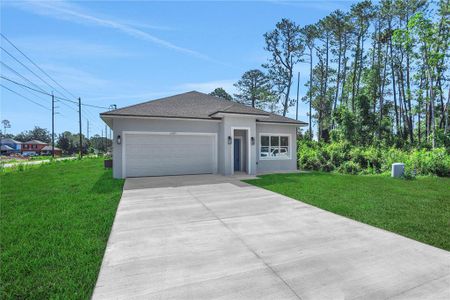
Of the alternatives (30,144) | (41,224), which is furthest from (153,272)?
(30,144)

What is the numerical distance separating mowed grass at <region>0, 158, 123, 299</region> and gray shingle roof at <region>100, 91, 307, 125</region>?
17.8 ft

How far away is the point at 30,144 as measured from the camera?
79.1m

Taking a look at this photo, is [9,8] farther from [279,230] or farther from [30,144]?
[30,144]

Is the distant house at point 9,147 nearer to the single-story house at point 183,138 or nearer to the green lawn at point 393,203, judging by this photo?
the single-story house at point 183,138

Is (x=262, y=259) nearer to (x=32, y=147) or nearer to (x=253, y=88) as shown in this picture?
(x=253, y=88)

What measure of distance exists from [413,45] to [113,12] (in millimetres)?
22118

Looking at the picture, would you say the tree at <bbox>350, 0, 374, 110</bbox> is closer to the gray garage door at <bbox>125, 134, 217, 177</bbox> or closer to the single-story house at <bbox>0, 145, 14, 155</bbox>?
the gray garage door at <bbox>125, 134, 217, 177</bbox>

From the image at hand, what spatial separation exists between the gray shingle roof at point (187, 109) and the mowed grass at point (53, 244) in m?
5.41

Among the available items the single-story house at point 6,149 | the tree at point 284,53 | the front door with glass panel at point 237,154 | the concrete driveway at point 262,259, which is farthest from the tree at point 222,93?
the single-story house at point 6,149

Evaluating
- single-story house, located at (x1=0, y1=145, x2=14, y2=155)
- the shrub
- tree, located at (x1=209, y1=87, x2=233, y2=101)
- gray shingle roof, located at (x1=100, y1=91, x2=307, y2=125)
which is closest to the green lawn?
the shrub

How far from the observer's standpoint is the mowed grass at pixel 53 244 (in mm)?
2641

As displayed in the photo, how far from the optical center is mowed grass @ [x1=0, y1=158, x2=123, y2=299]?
104 inches

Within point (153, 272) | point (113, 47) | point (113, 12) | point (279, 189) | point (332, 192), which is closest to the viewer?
point (153, 272)

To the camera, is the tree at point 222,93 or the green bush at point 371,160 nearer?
the green bush at point 371,160
